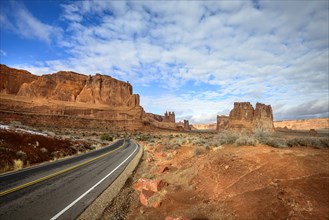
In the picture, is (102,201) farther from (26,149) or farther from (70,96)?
(70,96)

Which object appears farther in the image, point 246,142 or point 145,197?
point 246,142

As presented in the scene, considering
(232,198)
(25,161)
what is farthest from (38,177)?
(232,198)

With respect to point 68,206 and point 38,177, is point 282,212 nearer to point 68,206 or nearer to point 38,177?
point 68,206

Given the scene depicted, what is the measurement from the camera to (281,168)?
262 inches

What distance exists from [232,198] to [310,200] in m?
1.84

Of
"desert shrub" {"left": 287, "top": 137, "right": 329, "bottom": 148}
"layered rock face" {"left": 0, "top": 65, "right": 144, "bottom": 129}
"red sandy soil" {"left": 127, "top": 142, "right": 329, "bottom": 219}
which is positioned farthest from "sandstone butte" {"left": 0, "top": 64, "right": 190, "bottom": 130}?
"red sandy soil" {"left": 127, "top": 142, "right": 329, "bottom": 219}

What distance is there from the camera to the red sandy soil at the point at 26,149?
50.7ft

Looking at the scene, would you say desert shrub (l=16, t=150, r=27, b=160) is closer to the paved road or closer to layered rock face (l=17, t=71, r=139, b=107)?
the paved road

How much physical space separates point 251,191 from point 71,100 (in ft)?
406

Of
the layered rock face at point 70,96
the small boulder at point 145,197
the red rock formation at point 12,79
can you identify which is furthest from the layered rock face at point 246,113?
the red rock formation at point 12,79

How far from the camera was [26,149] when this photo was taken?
18.2 m

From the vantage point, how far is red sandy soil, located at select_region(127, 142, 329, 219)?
481 cm

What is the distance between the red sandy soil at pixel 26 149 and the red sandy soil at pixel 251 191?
1215cm

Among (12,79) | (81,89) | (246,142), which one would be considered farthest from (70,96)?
(246,142)
